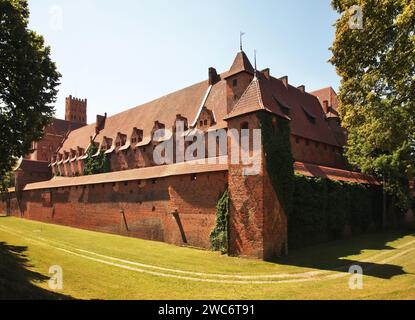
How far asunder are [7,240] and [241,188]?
15.7 meters

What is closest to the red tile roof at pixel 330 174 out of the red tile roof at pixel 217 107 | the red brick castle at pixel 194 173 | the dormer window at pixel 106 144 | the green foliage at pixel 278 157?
the red brick castle at pixel 194 173

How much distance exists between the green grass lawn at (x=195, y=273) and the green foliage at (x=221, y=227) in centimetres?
71

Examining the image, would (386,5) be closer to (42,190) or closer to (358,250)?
(358,250)

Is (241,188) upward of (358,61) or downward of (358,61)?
downward

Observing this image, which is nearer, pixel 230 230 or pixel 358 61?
pixel 358 61

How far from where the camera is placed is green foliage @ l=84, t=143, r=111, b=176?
44.8 meters

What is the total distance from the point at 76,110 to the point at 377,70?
3047 inches

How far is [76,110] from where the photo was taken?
270ft

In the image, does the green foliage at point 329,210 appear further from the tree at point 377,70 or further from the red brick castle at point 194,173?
the tree at point 377,70

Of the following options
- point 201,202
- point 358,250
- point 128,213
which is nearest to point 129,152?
point 128,213

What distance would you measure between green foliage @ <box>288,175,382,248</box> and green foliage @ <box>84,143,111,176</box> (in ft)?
92.9

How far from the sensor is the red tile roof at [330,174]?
1035 inches

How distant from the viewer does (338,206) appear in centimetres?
2791

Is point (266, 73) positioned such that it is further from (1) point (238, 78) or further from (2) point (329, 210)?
(2) point (329, 210)
